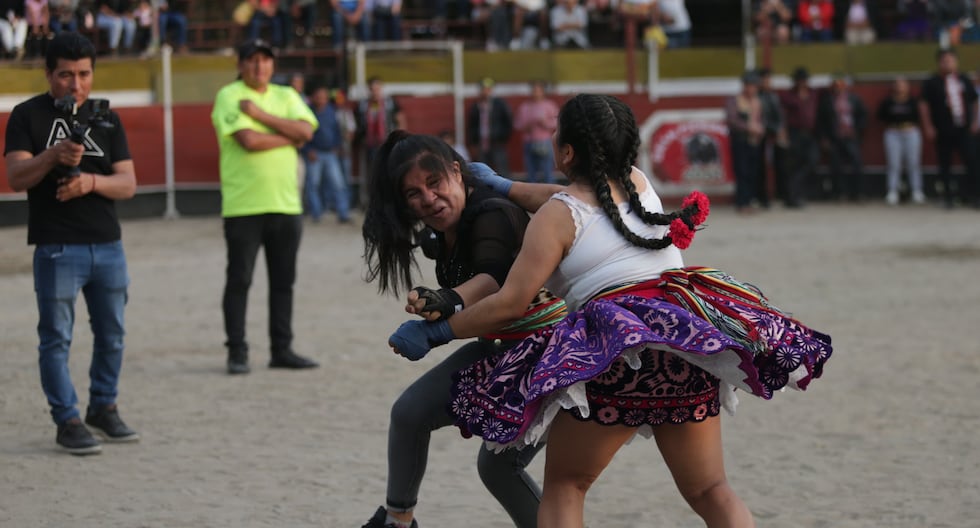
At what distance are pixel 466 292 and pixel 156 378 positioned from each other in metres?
4.65

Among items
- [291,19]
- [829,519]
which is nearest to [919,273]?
[829,519]

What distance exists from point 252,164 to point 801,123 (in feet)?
42.8

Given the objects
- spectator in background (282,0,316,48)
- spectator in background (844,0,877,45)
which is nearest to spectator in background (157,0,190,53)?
spectator in background (282,0,316,48)

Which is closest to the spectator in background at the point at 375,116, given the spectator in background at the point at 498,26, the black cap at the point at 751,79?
the spectator in background at the point at 498,26

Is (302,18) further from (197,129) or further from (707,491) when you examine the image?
(707,491)

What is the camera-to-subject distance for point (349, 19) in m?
19.8

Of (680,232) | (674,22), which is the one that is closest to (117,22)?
(674,22)

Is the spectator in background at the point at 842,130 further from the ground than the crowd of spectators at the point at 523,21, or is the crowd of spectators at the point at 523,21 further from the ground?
the crowd of spectators at the point at 523,21

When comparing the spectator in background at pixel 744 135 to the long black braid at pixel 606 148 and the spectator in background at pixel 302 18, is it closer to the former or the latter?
the spectator in background at pixel 302 18

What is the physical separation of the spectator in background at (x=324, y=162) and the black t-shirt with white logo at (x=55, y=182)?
10.9 metres

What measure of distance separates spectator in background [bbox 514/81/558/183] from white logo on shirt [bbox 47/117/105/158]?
13.0 meters

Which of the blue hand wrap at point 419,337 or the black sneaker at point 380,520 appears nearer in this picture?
the blue hand wrap at point 419,337

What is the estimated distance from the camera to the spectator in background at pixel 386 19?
2023cm

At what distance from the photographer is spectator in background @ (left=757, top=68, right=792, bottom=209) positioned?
18.9 meters
